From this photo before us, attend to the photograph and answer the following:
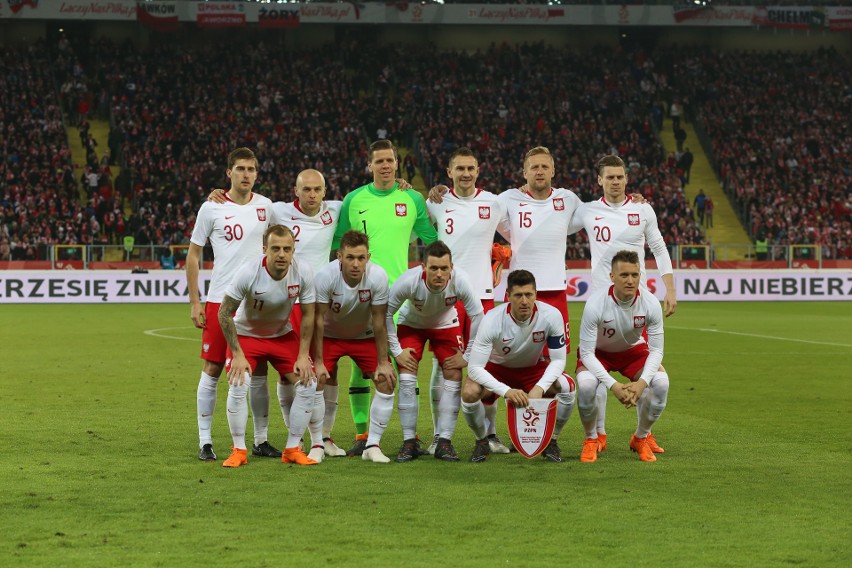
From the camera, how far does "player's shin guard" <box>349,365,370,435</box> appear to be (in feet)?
30.2

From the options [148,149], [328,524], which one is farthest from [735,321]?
[148,149]

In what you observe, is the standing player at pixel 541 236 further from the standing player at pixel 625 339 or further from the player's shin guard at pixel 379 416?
the player's shin guard at pixel 379 416

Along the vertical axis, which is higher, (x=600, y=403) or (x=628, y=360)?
(x=628, y=360)

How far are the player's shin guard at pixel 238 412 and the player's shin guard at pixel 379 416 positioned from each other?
3.07ft

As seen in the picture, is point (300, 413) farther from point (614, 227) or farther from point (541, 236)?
point (614, 227)

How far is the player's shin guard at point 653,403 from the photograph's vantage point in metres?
8.70

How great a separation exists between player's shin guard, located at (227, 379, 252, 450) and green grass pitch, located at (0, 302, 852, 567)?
274mm

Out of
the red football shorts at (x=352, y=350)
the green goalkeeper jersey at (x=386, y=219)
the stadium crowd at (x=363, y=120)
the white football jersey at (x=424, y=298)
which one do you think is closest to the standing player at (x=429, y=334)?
the white football jersey at (x=424, y=298)

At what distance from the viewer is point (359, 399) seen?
30.6ft

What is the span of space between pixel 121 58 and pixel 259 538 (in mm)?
40040

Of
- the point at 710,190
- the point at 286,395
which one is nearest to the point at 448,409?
the point at 286,395

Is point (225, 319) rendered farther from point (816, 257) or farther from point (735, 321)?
point (816, 257)

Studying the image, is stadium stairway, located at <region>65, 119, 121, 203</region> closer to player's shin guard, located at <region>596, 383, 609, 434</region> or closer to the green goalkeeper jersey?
the green goalkeeper jersey

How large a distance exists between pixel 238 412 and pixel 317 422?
0.61 m
